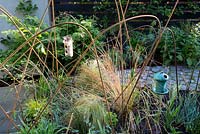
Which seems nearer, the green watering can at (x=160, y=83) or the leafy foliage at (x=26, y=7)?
the green watering can at (x=160, y=83)

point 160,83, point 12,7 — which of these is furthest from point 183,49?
point 12,7

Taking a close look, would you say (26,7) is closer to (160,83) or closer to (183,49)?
→ (183,49)

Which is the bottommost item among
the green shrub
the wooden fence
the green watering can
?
the green shrub

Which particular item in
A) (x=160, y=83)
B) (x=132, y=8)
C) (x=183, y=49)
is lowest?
(x=183, y=49)

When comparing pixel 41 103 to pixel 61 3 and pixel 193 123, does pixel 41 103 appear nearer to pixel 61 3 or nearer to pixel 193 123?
pixel 193 123

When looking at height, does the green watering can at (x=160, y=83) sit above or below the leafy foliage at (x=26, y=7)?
below

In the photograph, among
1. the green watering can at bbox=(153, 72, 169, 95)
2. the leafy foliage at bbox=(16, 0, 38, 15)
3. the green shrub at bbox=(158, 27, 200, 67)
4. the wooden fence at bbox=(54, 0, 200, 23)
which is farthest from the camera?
the wooden fence at bbox=(54, 0, 200, 23)

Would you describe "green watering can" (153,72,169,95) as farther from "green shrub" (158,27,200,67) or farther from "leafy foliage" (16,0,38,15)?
"leafy foliage" (16,0,38,15)

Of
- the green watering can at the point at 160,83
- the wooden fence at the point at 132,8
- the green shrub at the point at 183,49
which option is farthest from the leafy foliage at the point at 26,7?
the green watering can at the point at 160,83

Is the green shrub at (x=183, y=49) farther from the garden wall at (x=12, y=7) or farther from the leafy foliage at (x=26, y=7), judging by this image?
the leafy foliage at (x=26, y=7)

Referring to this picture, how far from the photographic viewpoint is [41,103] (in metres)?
2.32

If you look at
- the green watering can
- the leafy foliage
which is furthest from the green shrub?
the leafy foliage

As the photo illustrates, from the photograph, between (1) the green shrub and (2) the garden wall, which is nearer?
(1) the green shrub

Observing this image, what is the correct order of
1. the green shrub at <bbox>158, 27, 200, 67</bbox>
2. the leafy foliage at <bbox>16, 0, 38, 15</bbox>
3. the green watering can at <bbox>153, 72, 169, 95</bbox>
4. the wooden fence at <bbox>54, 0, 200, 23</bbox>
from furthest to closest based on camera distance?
the wooden fence at <bbox>54, 0, 200, 23</bbox>
the leafy foliage at <bbox>16, 0, 38, 15</bbox>
the green shrub at <bbox>158, 27, 200, 67</bbox>
the green watering can at <bbox>153, 72, 169, 95</bbox>
